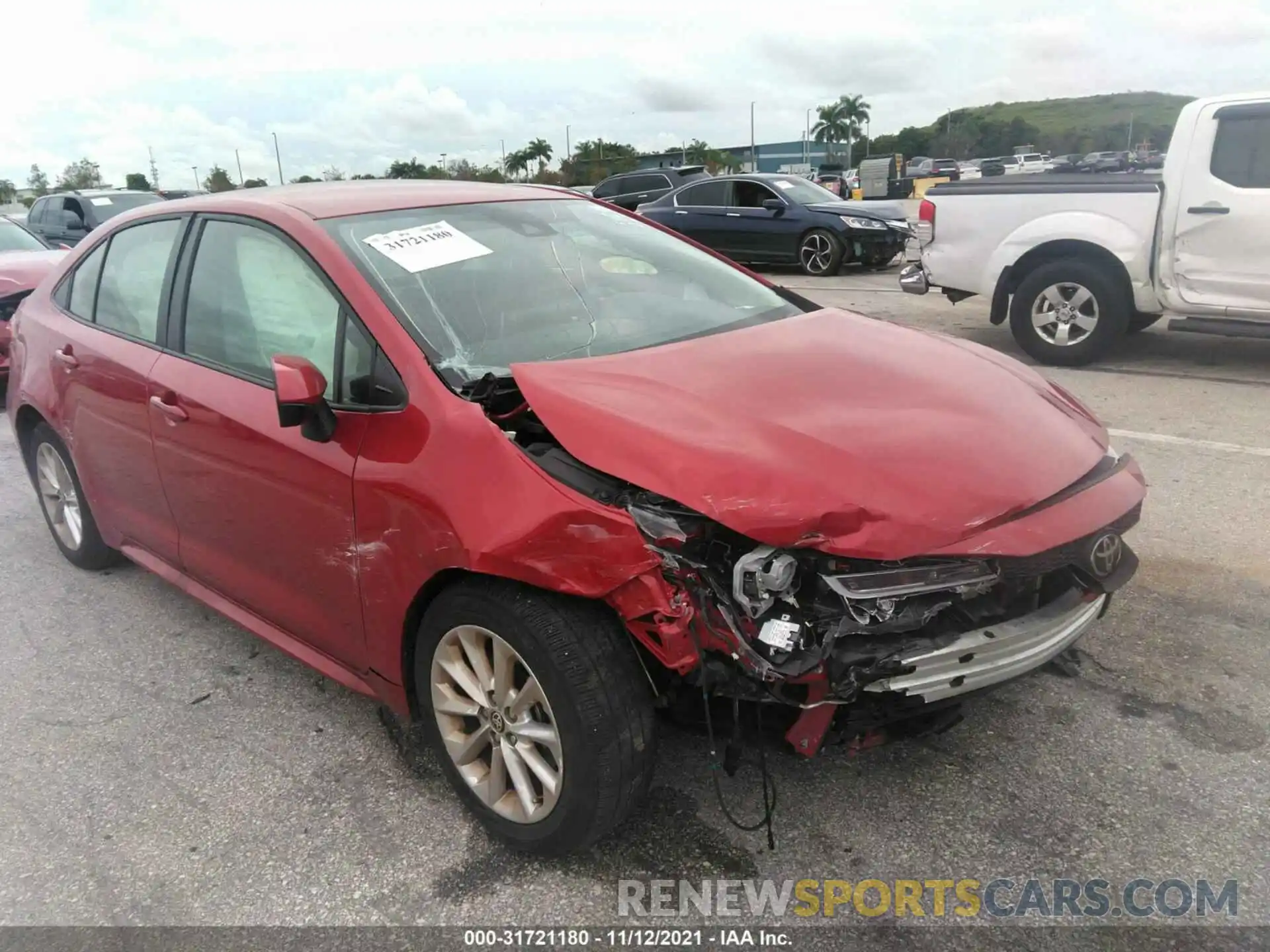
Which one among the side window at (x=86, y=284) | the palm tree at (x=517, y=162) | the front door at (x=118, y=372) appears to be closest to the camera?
the front door at (x=118, y=372)

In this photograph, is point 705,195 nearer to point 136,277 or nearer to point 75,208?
point 75,208

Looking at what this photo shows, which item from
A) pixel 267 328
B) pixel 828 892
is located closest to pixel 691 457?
pixel 828 892

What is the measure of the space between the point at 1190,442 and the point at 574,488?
4.75m

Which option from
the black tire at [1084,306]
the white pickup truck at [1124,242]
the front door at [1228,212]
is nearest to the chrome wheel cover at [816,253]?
the white pickup truck at [1124,242]

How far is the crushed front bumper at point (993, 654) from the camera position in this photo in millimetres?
2121

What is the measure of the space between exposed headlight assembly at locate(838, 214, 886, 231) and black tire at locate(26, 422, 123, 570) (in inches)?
435

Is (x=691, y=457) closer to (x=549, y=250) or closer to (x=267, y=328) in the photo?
(x=549, y=250)

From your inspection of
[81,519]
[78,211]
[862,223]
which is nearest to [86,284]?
[81,519]

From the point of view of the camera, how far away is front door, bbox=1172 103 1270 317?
661 cm

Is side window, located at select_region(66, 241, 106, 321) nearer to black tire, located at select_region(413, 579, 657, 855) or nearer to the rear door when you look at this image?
black tire, located at select_region(413, 579, 657, 855)

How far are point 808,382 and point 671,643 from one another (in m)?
0.88

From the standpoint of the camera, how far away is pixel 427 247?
293cm

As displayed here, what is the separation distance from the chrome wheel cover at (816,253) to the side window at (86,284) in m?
10.9

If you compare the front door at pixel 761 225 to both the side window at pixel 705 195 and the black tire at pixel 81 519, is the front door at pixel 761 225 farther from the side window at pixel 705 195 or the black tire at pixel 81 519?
the black tire at pixel 81 519
